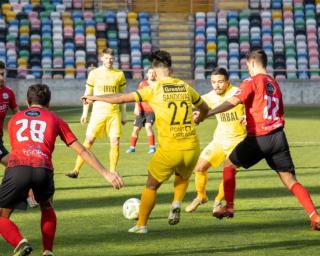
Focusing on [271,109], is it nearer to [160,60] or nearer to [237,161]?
[237,161]

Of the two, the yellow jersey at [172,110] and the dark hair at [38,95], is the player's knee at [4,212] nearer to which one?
the dark hair at [38,95]

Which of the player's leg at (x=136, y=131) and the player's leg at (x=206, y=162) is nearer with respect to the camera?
the player's leg at (x=206, y=162)

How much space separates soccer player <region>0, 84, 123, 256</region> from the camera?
28.0 ft

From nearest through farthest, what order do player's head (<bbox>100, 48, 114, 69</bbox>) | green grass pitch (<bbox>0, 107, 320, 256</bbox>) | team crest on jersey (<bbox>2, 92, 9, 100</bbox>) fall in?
1. green grass pitch (<bbox>0, 107, 320, 256</bbox>)
2. team crest on jersey (<bbox>2, 92, 9, 100</bbox>)
3. player's head (<bbox>100, 48, 114, 69</bbox>)

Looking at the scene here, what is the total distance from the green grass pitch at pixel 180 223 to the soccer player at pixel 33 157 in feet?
3.09

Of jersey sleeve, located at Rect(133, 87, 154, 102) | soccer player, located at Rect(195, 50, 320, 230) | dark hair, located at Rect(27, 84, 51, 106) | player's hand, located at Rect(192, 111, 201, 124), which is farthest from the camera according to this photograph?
player's hand, located at Rect(192, 111, 201, 124)

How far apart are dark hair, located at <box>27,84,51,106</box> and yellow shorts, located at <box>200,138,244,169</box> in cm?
425

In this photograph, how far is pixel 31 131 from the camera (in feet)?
28.3

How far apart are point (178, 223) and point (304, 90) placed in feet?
101

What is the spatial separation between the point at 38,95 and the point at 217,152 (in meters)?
4.42

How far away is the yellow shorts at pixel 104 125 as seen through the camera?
1705 cm

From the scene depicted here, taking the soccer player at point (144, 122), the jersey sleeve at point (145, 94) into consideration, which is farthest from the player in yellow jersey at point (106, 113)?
the jersey sleeve at point (145, 94)

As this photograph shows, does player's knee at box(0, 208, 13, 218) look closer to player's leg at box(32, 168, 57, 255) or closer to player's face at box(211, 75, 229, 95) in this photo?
player's leg at box(32, 168, 57, 255)

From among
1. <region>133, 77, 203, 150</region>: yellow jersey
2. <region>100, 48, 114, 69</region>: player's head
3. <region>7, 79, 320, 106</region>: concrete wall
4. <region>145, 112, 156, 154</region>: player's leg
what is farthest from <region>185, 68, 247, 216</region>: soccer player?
<region>7, 79, 320, 106</region>: concrete wall
